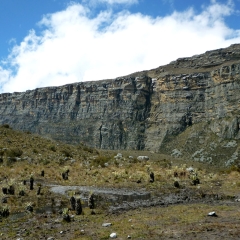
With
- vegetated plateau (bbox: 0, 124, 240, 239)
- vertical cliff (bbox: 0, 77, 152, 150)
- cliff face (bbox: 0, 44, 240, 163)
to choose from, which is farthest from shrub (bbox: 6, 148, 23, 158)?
vertical cliff (bbox: 0, 77, 152, 150)

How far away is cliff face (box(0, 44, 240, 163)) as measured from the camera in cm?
13925

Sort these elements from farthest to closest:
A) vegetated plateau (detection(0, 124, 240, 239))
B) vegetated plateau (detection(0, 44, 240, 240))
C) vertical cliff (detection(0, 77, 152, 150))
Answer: vertical cliff (detection(0, 77, 152, 150)) < vegetated plateau (detection(0, 44, 240, 240)) < vegetated plateau (detection(0, 124, 240, 239))

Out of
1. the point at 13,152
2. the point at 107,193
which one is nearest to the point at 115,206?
the point at 107,193

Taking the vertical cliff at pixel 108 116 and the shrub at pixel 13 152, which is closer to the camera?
the shrub at pixel 13 152

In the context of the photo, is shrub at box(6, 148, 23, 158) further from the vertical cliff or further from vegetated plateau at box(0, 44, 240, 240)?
the vertical cliff

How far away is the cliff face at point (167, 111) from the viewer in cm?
13925

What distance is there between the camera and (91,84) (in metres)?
194

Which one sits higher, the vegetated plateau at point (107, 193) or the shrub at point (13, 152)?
the shrub at point (13, 152)

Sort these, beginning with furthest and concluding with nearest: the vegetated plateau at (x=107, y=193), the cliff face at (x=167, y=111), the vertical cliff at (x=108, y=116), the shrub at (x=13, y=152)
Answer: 1. the vertical cliff at (x=108, y=116)
2. the cliff face at (x=167, y=111)
3. the shrub at (x=13, y=152)
4. the vegetated plateau at (x=107, y=193)

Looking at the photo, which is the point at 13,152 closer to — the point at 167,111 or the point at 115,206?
the point at 115,206

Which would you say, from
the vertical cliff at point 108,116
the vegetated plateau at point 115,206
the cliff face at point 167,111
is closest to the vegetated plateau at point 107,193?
the vegetated plateau at point 115,206

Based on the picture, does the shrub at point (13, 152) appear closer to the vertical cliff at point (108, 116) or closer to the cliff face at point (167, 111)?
the cliff face at point (167, 111)

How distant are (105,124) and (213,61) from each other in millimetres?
68613

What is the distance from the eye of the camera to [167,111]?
17000cm
